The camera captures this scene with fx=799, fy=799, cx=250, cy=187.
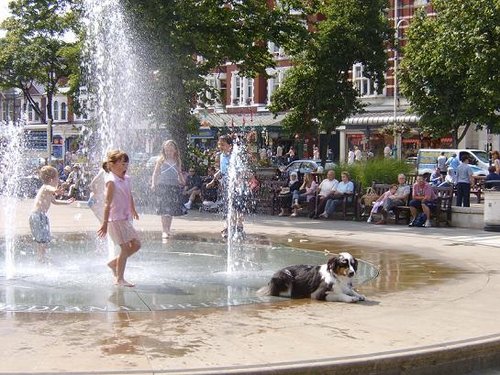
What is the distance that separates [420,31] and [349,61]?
434cm

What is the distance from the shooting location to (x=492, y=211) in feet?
55.9

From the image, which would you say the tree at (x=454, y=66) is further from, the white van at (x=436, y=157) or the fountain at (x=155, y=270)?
the fountain at (x=155, y=270)

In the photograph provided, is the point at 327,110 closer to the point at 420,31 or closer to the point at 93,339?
the point at 420,31

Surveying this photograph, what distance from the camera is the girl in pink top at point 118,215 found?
31.0 feet

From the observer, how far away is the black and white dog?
27.8ft

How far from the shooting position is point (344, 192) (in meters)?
20.1

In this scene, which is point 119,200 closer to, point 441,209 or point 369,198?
point 441,209

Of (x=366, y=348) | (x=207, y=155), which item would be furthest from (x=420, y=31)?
(x=366, y=348)

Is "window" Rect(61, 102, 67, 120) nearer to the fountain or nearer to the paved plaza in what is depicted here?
the fountain

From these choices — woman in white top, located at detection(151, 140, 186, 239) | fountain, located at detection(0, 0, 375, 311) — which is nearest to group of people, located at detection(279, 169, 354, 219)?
fountain, located at detection(0, 0, 375, 311)

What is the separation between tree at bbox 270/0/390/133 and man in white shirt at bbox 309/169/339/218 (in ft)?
73.6

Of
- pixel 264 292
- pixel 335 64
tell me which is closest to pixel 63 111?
pixel 335 64

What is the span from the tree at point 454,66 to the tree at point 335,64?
6.60 ft

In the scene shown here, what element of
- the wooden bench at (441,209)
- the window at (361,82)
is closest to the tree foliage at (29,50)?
the window at (361,82)
